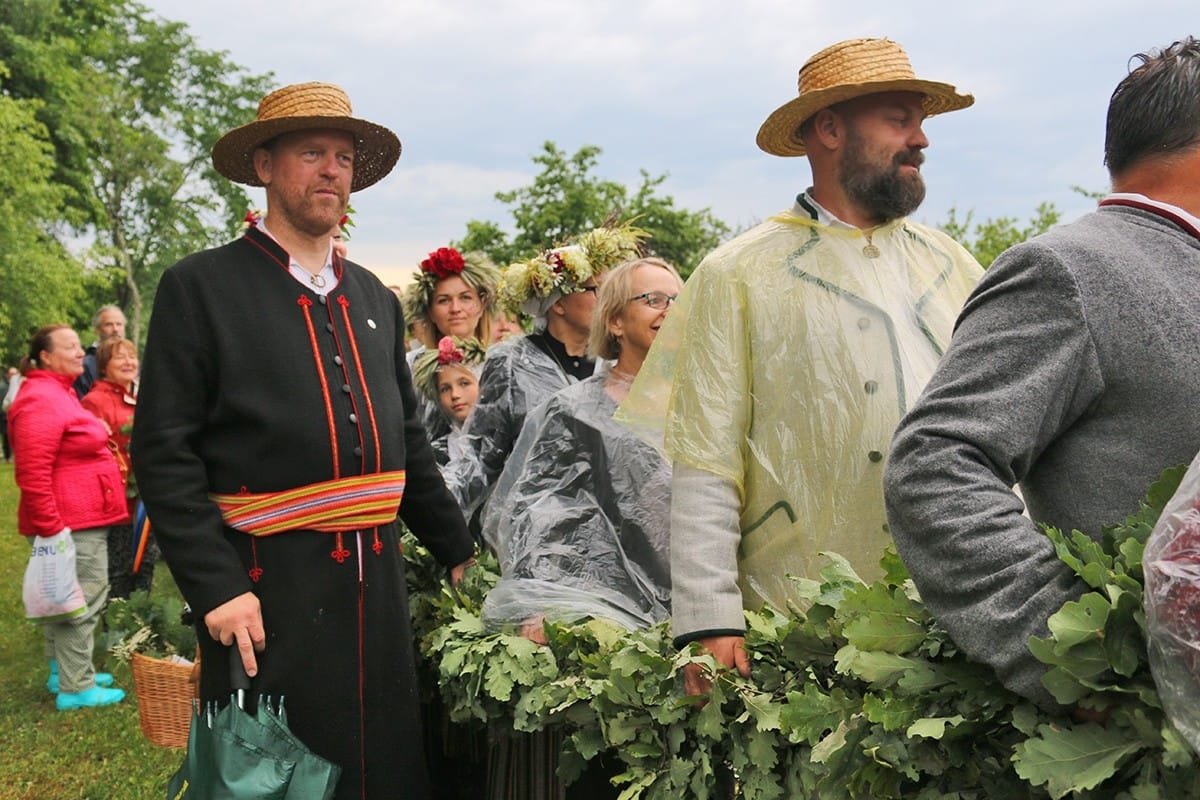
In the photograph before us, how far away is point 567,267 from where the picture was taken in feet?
15.5

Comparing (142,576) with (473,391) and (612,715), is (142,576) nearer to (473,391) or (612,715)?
(473,391)

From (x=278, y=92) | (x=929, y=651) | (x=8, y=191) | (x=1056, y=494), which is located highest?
(x=8, y=191)

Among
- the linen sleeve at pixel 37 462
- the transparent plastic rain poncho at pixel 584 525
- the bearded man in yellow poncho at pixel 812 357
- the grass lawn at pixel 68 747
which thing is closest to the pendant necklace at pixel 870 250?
the bearded man in yellow poncho at pixel 812 357

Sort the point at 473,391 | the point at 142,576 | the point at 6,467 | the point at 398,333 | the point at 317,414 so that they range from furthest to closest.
A: the point at 6,467 → the point at 142,576 → the point at 473,391 → the point at 398,333 → the point at 317,414

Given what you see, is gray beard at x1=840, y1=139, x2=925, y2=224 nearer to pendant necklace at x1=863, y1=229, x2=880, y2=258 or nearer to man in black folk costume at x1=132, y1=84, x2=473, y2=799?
pendant necklace at x1=863, y1=229, x2=880, y2=258

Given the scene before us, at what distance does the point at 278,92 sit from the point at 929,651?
2334mm

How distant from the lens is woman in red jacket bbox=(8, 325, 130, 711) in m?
6.27

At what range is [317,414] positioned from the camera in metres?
3.01

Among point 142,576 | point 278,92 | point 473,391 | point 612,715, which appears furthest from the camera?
point 142,576

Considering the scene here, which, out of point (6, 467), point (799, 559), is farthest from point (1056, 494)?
point (6, 467)

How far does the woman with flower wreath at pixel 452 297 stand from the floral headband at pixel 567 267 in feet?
2.50

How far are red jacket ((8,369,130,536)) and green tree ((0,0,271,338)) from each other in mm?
26641

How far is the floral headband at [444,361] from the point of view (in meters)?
5.12

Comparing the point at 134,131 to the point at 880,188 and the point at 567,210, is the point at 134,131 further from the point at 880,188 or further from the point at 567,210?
the point at 880,188
